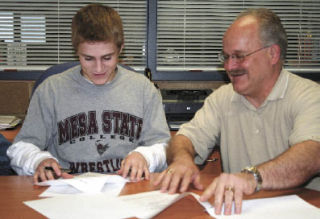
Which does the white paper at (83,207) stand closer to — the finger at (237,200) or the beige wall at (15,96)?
the finger at (237,200)

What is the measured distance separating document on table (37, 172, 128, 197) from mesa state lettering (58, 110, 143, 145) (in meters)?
0.40

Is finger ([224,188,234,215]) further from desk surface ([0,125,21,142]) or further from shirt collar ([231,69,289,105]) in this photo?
desk surface ([0,125,21,142])

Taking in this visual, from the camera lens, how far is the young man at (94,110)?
1659mm

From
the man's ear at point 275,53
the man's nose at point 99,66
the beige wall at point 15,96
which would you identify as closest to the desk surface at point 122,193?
the man's nose at point 99,66

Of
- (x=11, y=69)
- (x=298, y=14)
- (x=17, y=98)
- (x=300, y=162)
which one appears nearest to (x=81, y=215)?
(x=300, y=162)

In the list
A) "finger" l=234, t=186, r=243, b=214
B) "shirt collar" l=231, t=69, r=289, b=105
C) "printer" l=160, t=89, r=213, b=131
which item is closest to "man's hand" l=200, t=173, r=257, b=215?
"finger" l=234, t=186, r=243, b=214

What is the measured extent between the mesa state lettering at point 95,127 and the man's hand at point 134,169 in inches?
12.9

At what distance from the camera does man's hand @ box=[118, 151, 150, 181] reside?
54.9 inches

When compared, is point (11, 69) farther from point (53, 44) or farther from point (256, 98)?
point (256, 98)

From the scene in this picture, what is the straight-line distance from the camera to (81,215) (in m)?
1.04

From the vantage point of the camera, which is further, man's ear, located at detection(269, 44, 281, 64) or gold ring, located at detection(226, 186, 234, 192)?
man's ear, located at detection(269, 44, 281, 64)

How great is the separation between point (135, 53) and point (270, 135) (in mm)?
1555

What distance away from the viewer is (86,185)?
1278 mm

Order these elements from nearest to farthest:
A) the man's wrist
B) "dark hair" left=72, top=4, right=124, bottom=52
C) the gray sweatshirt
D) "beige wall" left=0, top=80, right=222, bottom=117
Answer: the man's wrist < "dark hair" left=72, top=4, right=124, bottom=52 < the gray sweatshirt < "beige wall" left=0, top=80, right=222, bottom=117
